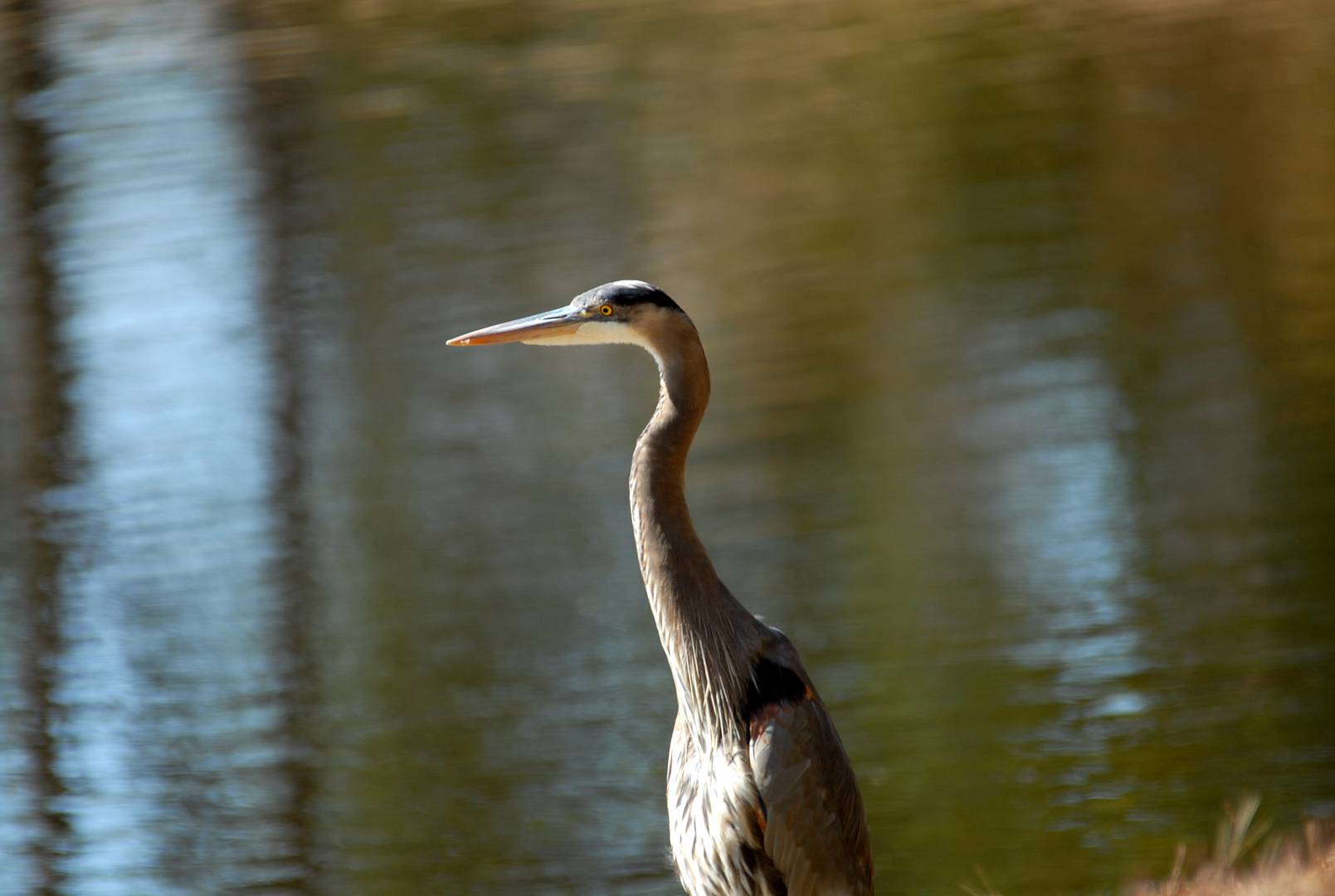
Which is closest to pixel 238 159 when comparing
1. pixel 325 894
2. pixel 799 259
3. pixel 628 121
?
pixel 628 121

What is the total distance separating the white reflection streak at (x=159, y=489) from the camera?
6.08 meters

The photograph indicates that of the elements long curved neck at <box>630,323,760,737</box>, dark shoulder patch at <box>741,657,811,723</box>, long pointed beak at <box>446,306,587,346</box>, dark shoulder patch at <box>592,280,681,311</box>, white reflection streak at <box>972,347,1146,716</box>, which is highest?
dark shoulder patch at <box>592,280,681,311</box>

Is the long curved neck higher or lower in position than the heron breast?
higher

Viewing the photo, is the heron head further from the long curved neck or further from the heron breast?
the heron breast

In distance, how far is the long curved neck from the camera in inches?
147

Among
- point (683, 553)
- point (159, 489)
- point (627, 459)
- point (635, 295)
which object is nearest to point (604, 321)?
point (635, 295)

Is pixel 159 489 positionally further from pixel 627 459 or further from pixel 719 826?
pixel 719 826

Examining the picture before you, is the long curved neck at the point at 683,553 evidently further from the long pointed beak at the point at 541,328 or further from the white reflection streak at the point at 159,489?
the white reflection streak at the point at 159,489

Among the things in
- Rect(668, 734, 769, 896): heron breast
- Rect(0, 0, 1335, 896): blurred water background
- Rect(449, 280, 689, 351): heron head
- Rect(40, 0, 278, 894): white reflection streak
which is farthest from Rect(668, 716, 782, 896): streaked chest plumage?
Rect(40, 0, 278, 894): white reflection streak

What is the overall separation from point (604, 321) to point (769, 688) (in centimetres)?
84

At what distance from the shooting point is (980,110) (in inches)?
529

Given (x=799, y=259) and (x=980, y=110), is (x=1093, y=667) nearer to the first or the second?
(x=799, y=259)

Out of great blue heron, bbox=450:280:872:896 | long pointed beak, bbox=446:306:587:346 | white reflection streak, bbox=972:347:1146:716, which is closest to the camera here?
great blue heron, bbox=450:280:872:896

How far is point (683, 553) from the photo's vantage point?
3754mm
